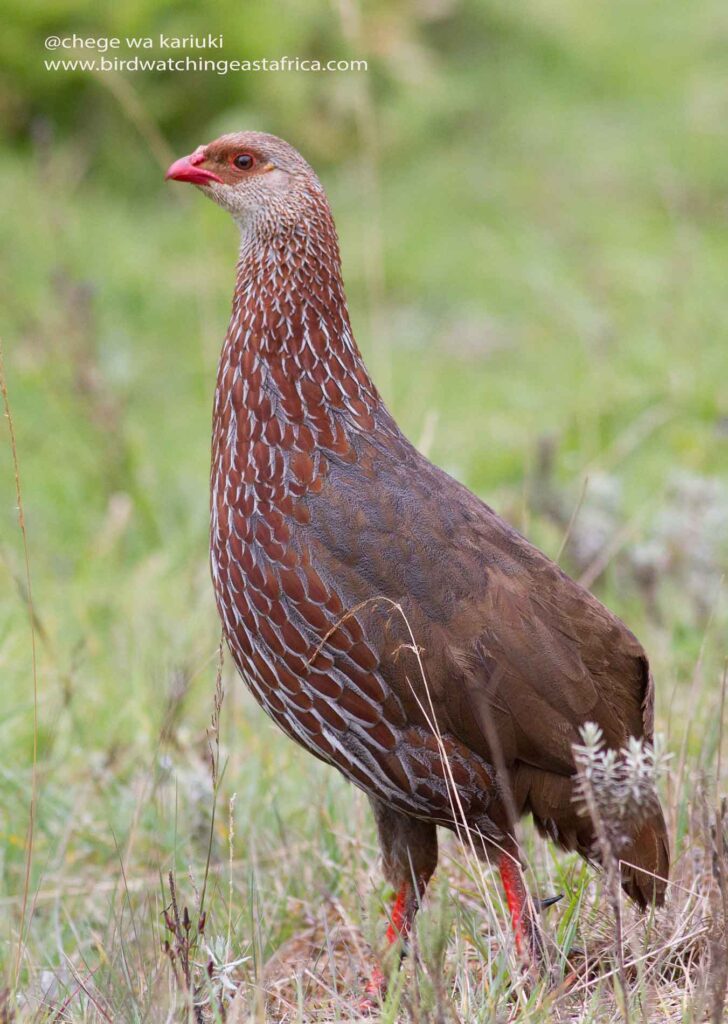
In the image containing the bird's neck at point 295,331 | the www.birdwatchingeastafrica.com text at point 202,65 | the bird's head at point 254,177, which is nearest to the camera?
the bird's neck at point 295,331

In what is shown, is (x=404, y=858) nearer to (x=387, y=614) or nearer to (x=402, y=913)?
(x=402, y=913)

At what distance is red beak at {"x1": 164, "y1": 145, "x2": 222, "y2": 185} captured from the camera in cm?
323

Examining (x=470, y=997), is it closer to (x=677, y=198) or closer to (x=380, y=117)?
(x=677, y=198)

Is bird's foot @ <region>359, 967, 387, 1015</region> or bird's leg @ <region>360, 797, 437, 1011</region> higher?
bird's leg @ <region>360, 797, 437, 1011</region>

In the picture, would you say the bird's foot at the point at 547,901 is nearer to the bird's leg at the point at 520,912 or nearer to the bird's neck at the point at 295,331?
the bird's leg at the point at 520,912

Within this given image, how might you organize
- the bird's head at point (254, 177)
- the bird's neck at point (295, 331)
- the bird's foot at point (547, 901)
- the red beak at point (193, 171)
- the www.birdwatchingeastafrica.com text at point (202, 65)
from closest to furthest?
the bird's foot at point (547, 901)
the bird's neck at point (295, 331)
the bird's head at point (254, 177)
the red beak at point (193, 171)
the www.birdwatchingeastafrica.com text at point (202, 65)

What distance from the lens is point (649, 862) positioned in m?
2.98

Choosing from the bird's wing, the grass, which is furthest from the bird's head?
the grass

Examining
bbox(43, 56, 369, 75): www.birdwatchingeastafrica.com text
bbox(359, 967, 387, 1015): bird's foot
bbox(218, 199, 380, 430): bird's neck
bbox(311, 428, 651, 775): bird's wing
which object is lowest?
bbox(359, 967, 387, 1015): bird's foot

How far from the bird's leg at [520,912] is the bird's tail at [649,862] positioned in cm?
21

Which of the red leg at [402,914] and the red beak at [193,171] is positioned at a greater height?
the red beak at [193,171]

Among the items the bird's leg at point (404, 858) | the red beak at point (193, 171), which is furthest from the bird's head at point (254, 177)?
the bird's leg at point (404, 858)

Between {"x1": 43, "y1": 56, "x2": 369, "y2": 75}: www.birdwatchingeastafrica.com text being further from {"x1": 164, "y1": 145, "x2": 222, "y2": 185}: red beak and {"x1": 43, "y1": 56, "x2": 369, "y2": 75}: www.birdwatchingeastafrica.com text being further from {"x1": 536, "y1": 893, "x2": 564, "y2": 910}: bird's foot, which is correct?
{"x1": 536, "y1": 893, "x2": 564, "y2": 910}: bird's foot

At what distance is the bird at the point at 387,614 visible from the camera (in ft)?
9.16
